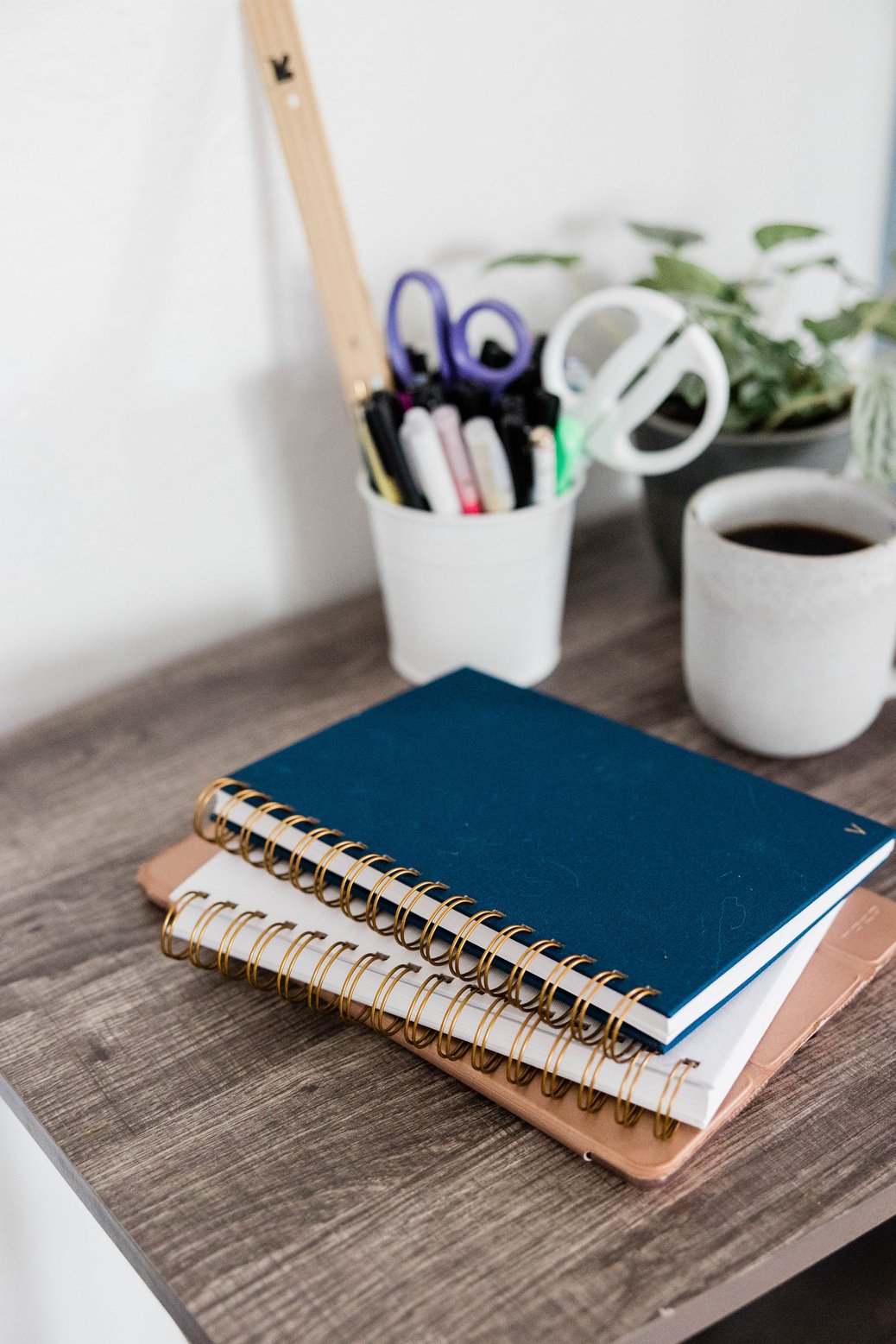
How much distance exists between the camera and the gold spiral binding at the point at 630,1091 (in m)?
0.44

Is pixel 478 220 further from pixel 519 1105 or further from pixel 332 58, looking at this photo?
pixel 519 1105

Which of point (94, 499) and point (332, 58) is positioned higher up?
point (332, 58)

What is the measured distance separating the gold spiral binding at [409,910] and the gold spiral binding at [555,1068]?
68 millimetres

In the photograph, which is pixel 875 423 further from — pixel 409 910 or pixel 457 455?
pixel 409 910

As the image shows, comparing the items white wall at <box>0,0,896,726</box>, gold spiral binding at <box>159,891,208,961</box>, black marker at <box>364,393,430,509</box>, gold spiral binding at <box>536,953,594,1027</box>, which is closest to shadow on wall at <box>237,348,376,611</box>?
white wall at <box>0,0,896,726</box>

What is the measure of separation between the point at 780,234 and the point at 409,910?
50 centimetres

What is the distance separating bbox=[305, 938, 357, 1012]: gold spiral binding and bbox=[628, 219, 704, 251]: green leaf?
1.67 feet

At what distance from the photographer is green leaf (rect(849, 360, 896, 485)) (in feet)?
2.26

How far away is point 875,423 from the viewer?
0.69 metres

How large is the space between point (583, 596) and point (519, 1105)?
17.2 inches

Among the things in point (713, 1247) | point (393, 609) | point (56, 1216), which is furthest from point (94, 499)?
point (713, 1247)

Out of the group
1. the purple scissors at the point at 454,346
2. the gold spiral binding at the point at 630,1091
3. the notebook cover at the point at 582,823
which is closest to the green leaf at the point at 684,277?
the purple scissors at the point at 454,346

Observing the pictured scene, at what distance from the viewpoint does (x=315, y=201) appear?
677 millimetres

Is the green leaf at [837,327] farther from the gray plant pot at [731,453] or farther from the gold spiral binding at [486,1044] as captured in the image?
the gold spiral binding at [486,1044]
